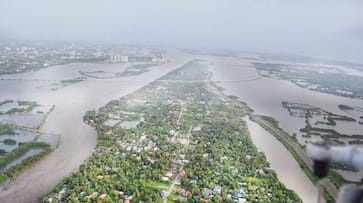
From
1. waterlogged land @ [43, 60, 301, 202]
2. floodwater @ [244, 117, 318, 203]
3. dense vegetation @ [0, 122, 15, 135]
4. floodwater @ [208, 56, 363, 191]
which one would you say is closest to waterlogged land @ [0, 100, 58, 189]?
dense vegetation @ [0, 122, 15, 135]

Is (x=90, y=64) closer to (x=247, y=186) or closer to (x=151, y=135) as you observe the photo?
(x=151, y=135)

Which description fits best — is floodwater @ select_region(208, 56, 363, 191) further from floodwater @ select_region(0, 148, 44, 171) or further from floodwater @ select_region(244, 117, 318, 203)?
floodwater @ select_region(0, 148, 44, 171)

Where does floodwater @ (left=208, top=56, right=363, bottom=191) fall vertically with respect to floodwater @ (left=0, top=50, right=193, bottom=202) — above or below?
above

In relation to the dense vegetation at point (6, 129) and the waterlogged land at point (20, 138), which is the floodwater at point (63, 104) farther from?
the dense vegetation at point (6, 129)

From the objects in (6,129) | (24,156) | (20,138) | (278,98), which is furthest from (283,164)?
(278,98)

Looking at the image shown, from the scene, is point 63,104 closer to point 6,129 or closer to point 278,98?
point 6,129

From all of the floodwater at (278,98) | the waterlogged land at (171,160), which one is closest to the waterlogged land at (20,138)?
the waterlogged land at (171,160)

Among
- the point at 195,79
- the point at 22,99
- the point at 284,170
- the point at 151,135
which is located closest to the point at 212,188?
the point at 284,170
